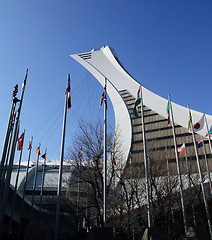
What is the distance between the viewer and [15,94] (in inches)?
522

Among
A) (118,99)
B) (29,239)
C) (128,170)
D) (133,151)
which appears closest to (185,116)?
(133,151)

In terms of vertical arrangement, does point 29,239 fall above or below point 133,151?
below

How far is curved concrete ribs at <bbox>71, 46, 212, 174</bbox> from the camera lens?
5181 cm

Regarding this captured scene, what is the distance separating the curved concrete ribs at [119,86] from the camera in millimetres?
51812

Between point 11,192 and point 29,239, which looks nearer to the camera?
point 29,239

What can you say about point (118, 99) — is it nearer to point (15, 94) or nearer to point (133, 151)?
point (133, 151)

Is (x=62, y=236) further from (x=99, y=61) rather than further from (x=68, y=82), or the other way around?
(x=99, y=61)

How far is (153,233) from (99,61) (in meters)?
64.3

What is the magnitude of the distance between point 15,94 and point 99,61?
58.0m

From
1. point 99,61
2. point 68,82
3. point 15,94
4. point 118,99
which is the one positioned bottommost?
point 15,94

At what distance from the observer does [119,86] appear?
6544 centimetres

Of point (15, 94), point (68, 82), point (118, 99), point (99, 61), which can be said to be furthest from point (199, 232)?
point (99, 61)

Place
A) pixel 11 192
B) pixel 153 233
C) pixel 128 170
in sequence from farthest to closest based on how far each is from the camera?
pixel 11 192
pixel 128 170
pixel 153 233

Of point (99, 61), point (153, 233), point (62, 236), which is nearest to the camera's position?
point (153, 233)
